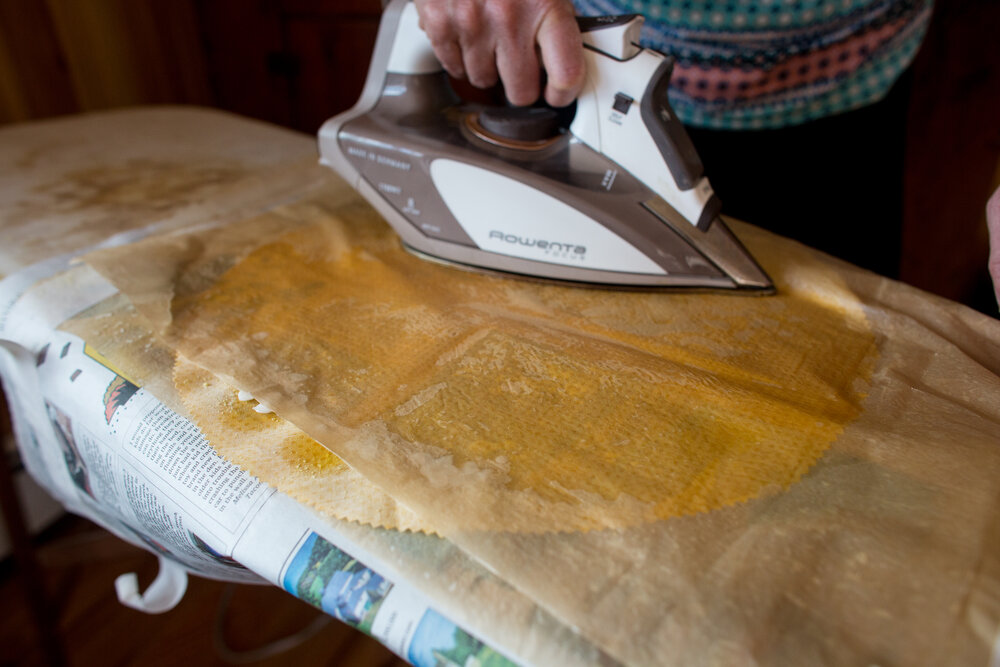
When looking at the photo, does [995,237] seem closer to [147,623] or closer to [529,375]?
[529,375]

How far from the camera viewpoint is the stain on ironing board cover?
41cm

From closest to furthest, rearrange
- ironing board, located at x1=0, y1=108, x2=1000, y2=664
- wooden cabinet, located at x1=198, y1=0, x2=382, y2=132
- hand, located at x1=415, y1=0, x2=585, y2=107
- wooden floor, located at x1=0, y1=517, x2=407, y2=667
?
ironing board, located at x1=0, y1=108, x2=1000, y2=664 → hand, located at x1=415, y1=0, x2=585, y2=107 → wooden floor, located at x1=0, y1=517, x2=407, y2=667 → wooden cabinet, located at x1=198, y1=0, x2=382, y2=132

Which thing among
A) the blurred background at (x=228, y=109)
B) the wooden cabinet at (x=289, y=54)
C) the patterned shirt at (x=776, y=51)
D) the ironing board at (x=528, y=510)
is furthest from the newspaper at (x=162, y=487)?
the wooden cabinet at (x=289, y=54)

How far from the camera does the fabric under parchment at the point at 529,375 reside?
409 mm

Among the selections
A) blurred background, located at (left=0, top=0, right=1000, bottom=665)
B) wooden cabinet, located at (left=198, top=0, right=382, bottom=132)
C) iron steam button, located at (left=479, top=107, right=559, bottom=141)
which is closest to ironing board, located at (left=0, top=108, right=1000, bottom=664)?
iron steam button, located at (left=479, top=107, right=559, bottom=141)

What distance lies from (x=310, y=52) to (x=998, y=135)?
1.69m

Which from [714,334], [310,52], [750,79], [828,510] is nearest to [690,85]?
[750,79]

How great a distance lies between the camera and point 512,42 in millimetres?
649

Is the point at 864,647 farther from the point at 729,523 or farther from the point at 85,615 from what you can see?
the point at 85,615

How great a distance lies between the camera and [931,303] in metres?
0.62

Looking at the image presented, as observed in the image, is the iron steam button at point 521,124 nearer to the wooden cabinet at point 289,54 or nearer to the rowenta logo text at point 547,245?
the rowenta logo text at point 547,245

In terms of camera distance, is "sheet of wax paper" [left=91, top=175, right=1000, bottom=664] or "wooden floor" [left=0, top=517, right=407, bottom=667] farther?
"wooden floor" [left=0, top=517, right=407, bottom=667]

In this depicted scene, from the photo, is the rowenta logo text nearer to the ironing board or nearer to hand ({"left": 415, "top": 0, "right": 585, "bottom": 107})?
the ironing board

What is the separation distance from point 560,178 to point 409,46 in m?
0.26
